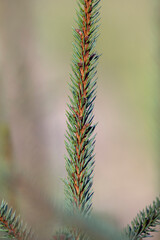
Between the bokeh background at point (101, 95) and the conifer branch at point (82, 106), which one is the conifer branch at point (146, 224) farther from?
the bokeh background at point (101, 95)

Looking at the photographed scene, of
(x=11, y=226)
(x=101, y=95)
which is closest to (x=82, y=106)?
(x=11, y=226)

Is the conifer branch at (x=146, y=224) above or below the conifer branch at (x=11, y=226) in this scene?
above

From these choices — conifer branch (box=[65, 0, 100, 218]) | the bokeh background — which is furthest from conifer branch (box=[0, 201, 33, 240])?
the bokeh background

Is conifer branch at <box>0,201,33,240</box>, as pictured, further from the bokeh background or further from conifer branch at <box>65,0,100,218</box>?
the bokeh background

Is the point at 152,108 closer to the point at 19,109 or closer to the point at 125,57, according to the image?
the point at 125,57

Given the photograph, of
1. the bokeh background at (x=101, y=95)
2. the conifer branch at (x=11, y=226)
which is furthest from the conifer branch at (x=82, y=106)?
the bokeh background at (x=101, y=95)
